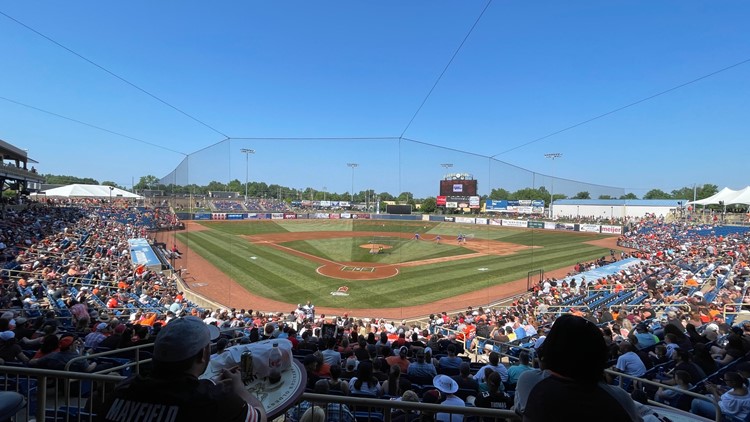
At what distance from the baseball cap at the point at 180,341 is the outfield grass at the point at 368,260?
16.7 meters

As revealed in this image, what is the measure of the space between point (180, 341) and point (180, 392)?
Answer: 21 centimetres

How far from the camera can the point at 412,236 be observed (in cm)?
2686

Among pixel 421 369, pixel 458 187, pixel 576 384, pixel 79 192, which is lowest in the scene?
pixel 421 369

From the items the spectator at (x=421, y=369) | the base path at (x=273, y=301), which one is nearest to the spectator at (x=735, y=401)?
the spectator at (x=421, y=369)

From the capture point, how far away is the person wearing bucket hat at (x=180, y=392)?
1.41 metres

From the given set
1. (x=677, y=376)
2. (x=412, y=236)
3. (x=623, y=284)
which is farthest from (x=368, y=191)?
(x=677, y=376)

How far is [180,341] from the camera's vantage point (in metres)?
1.53

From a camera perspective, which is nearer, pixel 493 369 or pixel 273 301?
pixel 493 369

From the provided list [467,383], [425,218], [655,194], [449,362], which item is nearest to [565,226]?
[425,218]

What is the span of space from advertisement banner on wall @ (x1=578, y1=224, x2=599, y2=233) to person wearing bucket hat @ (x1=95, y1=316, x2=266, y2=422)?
5813 centimetres

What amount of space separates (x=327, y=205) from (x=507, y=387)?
89.5ft

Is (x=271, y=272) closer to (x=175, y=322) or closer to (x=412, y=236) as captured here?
(x=412, y=236)

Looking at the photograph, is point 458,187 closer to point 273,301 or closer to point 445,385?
point 273,301

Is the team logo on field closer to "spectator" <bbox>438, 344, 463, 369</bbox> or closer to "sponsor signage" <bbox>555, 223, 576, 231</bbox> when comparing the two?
"spectator" <bbox>438, 344, 463, 369</bbox>
